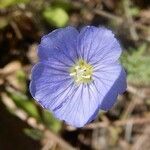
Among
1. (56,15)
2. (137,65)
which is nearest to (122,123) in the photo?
(137,65)

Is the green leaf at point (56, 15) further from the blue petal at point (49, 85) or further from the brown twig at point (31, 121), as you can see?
the blue petal at point (49, 85)

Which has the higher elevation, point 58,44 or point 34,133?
point 58,44

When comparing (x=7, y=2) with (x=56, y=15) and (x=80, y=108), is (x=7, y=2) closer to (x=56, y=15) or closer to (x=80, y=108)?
(x=56, y=15)

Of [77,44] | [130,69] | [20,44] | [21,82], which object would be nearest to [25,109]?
[21,82]

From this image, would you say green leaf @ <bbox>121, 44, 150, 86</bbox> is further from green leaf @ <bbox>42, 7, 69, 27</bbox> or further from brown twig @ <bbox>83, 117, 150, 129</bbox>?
green leaf @ <bbox>42, 7, 69, 27</bbox>

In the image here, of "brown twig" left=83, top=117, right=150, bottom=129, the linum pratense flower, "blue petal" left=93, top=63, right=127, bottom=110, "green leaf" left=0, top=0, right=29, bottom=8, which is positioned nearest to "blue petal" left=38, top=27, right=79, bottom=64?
the linum pratense flower

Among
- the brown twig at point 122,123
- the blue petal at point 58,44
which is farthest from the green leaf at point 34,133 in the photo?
the blue petal at point 58,44
